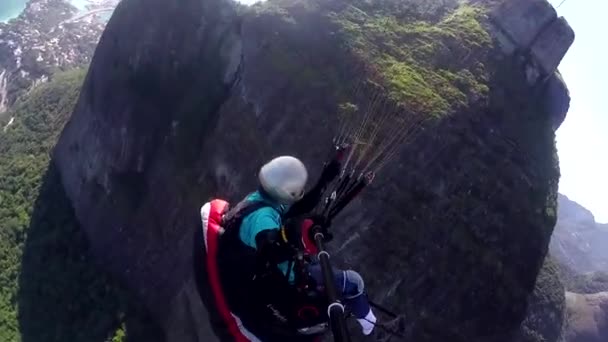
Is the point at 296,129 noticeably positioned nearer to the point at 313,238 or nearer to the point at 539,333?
the point at 539,333

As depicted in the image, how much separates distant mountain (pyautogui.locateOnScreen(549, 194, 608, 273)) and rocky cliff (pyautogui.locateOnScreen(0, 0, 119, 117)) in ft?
237

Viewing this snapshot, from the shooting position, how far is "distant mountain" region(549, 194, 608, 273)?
9788cm

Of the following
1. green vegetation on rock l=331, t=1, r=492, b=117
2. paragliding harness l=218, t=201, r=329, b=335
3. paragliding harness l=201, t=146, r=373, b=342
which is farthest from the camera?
green vegetation on rock l=331, t=1, r=492, b=117

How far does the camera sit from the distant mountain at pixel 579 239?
97.9m

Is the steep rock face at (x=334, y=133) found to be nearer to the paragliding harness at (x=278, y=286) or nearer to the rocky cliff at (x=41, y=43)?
the paragliding harness at (x=278, y=286)

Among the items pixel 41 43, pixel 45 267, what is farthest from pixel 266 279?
pixel 41 43

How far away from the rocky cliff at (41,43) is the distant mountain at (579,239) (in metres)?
72.4

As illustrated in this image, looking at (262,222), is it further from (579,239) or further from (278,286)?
(579,239)

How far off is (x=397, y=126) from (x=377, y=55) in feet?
11.0

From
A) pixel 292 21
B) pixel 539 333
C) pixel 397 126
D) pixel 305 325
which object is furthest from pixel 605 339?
pixel 305 325

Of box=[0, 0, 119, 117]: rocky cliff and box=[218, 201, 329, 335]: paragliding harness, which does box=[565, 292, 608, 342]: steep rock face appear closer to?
box=[218, 201, 329, 335]: paragliding harness

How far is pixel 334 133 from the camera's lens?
2141 centimetres

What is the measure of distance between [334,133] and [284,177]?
14788 mm

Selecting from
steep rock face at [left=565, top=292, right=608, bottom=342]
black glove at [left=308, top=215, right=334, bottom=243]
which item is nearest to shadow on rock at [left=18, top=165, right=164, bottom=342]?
black glove at [left=308, top=215, right=334, bottom=243]
